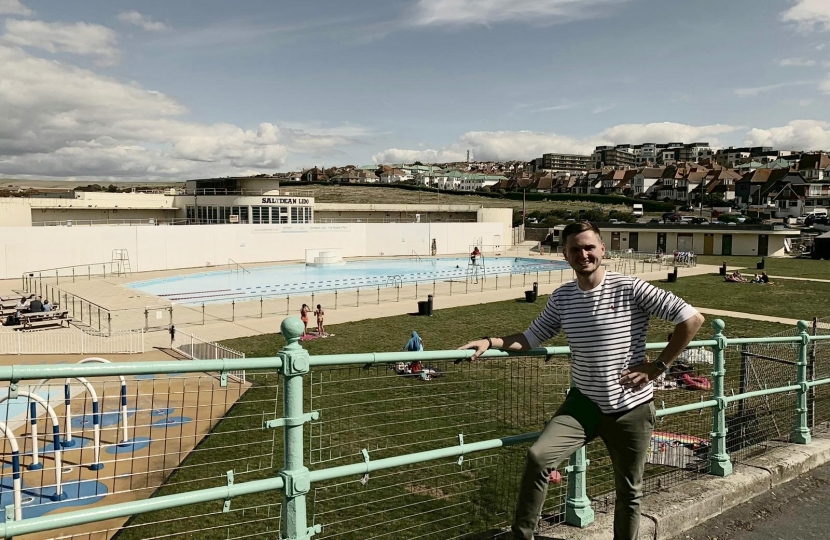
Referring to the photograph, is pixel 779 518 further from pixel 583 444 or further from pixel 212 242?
pixel 212 242

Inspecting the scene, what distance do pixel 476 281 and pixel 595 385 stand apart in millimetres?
29183

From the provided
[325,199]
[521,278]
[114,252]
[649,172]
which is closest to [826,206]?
[649,172]

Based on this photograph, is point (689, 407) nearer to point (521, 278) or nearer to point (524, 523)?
point (524, 523)

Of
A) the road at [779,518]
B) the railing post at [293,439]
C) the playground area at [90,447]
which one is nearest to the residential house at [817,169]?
the playground area at [90,447]

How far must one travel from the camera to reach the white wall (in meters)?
34.8

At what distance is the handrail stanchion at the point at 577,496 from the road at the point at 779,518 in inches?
26.9

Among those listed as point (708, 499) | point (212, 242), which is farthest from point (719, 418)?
point (212, 242)

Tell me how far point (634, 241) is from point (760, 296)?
95.5 feet

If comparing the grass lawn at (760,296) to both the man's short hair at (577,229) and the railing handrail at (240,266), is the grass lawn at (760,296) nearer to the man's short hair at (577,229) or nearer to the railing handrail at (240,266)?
the man's short hair at (577,229)

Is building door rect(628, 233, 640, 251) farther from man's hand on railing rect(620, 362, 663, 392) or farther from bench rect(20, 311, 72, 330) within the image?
man's hand on railing rect(620, 362, 663, 392)

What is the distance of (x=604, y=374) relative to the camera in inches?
136

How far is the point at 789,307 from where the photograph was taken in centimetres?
2447

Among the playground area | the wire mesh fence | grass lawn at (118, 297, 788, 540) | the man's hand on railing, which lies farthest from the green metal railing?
the playground area

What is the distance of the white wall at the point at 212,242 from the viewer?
3475 centimetres
